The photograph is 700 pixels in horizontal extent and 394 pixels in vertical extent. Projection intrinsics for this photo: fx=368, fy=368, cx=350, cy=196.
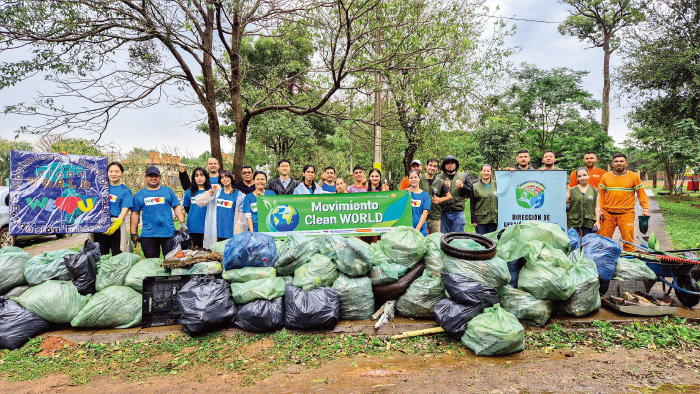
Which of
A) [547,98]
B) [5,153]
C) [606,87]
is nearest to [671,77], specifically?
[547,98]

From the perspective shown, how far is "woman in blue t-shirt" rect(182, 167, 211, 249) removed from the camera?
5.33 meters

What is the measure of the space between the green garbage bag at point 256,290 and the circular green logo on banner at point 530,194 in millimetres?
3726

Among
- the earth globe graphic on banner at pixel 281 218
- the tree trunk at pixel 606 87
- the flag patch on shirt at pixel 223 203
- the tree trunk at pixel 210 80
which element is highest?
the tree trunk at pixel 606 87

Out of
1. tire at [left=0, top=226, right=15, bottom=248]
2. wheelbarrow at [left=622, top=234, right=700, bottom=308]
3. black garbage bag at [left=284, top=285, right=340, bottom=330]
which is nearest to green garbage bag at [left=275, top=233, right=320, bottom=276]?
black garbage bag at [left=284, top=285, right=340, bottom=330]

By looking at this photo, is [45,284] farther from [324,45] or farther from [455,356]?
[324,45]

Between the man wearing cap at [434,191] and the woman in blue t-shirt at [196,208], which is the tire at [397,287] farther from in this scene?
the woman in blue t-shirt at [196,208]

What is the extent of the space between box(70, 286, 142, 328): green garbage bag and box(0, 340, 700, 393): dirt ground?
2.54 ft

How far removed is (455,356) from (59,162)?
5.19 m

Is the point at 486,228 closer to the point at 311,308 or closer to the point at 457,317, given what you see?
the point at 457,317

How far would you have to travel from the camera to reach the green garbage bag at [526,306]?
3711 millimetres

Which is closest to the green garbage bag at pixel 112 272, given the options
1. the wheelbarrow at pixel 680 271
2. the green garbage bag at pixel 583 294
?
the green garbage bag at pixel 583 294

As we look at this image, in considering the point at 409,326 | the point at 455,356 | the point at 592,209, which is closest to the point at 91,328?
the point at 409,326

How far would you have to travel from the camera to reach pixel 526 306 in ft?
12.2

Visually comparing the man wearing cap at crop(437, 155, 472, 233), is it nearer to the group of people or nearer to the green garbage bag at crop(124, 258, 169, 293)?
the group of people
